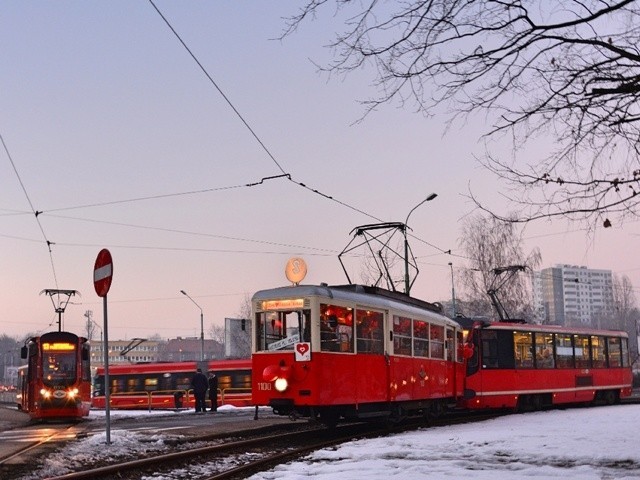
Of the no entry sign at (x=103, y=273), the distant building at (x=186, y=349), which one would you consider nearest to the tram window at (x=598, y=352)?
the no entry sign at (x=103, y=273)

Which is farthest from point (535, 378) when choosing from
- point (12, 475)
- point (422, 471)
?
point (12, 475)

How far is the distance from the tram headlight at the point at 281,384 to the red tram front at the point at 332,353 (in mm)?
19

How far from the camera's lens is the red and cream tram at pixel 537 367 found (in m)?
25.2

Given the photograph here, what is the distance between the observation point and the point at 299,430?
1747cm

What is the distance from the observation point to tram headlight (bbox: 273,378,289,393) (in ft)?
51.8

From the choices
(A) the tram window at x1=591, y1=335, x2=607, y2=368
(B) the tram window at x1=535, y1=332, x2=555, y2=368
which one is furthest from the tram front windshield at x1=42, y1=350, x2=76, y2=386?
(A) the tram window at x1=591, y1=335, x2=607, y2=368

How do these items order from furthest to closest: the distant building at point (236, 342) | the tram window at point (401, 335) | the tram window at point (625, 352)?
the distant building at point (236, 342)
the tram window at point (625, 352)
the tram window at point (401, 335)

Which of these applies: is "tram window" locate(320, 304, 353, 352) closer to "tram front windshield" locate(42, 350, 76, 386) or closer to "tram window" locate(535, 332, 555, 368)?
"tram window" locate(535, 332, 555, 368)

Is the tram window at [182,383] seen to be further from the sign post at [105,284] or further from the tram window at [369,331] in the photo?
the sign post at [105,284]

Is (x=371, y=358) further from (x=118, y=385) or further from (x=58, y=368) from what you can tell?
(x=118, y=385)

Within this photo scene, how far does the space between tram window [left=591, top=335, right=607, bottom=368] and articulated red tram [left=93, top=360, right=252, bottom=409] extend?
650 inches

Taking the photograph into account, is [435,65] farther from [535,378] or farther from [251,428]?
[535,378]

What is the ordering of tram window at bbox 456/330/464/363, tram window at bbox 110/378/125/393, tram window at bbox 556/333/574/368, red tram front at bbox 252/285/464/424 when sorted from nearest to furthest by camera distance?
red tram front at bbox 252/285/464/424, tram window at bbox 456/330/464/363, tram window at bbox 556/333/574/368, tram window at bbox 110/378/125/393

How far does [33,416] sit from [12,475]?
62.2 feet
